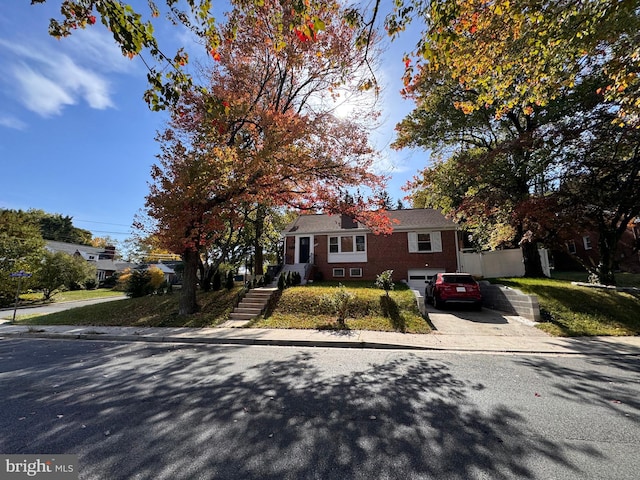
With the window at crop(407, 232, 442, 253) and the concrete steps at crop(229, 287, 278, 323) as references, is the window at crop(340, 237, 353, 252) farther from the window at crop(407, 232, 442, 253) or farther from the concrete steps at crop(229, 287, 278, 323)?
the concrete steps at crop(229, 287, 278, 323)

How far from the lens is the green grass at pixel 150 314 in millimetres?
11422

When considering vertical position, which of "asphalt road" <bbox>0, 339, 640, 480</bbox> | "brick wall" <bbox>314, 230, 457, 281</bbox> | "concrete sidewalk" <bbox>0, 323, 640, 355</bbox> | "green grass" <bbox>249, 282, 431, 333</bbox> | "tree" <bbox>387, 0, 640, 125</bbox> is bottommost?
"concrete sidewalk" <bbox>0, 323, 640, 355</bbox>

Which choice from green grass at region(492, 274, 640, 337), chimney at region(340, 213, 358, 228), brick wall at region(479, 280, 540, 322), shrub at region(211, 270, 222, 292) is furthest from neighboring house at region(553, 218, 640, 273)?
shrub at region(211, 270, 222, 292)

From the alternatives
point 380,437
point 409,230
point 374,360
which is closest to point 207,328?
point 374,360

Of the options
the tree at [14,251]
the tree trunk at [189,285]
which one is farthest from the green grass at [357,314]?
the tree at [14,251]

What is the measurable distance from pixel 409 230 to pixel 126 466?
18.0 meters

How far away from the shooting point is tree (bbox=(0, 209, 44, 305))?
20.4m

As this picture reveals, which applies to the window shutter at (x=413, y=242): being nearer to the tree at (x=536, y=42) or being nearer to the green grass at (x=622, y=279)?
the green grass at (x=622, y=279)

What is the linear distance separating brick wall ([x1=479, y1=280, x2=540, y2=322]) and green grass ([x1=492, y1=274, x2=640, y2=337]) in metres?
0.43

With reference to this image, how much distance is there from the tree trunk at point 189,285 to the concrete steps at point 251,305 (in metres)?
2.00

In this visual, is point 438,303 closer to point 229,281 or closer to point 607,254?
point 607,254

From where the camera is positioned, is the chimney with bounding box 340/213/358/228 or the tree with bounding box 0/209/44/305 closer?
the chimney with bounding box 340/213/358/228

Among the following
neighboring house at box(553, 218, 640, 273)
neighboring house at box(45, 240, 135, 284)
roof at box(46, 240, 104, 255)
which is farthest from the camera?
neighboring house at box(45, 240, 135, 284)

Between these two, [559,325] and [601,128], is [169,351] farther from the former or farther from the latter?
[601,128]
